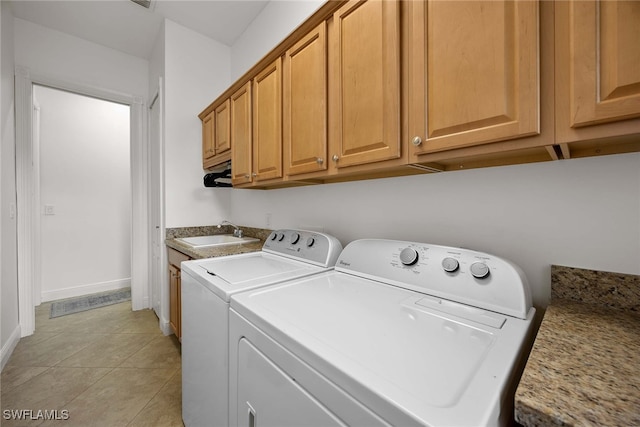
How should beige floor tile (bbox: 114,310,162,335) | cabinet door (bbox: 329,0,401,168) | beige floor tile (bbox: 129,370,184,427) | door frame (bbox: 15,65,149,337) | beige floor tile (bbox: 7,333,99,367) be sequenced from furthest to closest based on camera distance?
beige floor tile (bbox: 114,310,162,335) < door frame (bbox: 15,65,149,337) < beige floor tile (bbox: 7,333,99,367) < beige floor tile (bbox: 129,370,184,427) < cabinet door (bbox: 329,0,401,168)

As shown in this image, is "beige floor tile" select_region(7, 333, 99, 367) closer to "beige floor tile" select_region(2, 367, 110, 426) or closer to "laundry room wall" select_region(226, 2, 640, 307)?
"beige floor tile" select_region(2, 367, 110, 426)

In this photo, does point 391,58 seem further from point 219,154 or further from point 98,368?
point 98,368

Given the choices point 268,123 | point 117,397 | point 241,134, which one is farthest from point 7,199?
point 268,123

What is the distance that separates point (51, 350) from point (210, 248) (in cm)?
167

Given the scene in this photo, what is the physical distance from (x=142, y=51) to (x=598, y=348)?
4040 millimetres

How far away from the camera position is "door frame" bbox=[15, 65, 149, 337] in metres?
2.34

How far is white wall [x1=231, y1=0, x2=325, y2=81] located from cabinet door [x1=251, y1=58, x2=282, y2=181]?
1.71ft

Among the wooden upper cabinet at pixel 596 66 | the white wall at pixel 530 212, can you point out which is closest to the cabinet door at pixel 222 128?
the white wall at pixel 530 212

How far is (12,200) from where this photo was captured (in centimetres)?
221

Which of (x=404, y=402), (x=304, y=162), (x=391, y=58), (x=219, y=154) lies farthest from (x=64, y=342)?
(x=391, y=58)

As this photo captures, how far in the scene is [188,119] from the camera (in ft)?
8.39

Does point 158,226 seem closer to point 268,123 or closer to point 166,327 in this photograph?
point 166,327

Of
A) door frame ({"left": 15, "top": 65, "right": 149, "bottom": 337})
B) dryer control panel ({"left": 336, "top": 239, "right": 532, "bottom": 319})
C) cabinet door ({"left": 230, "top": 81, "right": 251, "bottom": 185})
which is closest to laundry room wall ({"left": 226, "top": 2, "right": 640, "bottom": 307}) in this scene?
dryer control panel ({"left": 336, "top": 239, "right": 532, "bottom": 319})

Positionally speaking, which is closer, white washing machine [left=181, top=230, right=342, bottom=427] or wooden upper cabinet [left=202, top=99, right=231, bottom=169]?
white washing machine [left=181, top=230, right=342, bottom=427]
